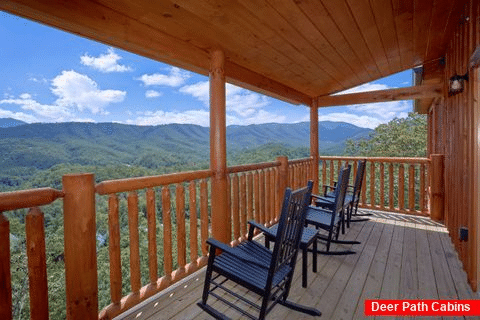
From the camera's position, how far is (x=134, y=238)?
199 cm

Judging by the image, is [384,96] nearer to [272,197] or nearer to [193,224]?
[272,197]

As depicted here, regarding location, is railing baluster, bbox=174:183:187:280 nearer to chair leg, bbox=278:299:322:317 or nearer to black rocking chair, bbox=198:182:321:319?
black rocking chair, bbox=198:182:321:319

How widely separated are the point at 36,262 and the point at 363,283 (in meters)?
2.47

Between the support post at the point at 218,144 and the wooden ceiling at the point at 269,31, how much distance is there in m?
0.16

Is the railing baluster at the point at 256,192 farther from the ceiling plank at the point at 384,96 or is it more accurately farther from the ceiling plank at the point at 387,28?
the ceiling plank at the point at 384,96

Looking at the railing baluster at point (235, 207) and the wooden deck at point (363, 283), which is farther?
the railing baluster at point (235, 207)

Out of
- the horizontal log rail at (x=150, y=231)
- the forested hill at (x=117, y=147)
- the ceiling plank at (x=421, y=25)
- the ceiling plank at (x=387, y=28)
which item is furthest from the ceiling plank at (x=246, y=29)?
the forested hill at (x=117, y=147)

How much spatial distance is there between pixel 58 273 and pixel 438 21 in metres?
16.7

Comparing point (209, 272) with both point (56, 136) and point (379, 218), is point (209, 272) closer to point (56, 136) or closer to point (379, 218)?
point (379, 218)

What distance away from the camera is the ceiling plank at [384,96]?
13.7 ft

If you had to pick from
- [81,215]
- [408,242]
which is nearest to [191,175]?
[81,215]

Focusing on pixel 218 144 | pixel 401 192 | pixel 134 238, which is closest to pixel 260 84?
pixel 218 144

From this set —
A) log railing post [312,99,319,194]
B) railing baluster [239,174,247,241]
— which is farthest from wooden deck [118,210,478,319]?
log railing post [312,99,319,194]

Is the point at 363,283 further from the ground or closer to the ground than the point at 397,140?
closer to the ground
